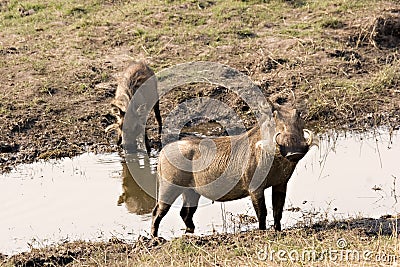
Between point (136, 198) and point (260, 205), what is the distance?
199 cm

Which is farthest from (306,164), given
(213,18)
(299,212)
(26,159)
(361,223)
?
Answer: (213,18)

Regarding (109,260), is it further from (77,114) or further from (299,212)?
(77,114)

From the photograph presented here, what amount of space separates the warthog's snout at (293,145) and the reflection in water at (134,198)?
2041mm

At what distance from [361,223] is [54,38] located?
721cm

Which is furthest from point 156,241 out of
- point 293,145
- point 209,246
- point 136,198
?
point 136,198

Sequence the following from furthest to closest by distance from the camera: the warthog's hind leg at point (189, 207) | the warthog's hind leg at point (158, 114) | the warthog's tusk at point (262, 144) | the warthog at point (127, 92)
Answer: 1. the warthog's hind leg at point (158, 114)
2. the warthog at point (127, 92)
3. the warthog's hind leg at point (189, 207)
4. the warthog's tusk at point (262, 144)

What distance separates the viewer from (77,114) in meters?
10.5

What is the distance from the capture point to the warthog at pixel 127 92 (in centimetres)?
979

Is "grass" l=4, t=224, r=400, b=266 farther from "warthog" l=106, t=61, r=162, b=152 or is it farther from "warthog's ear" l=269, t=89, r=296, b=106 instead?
"warthog's ear" l=269, t=89, r=296, b=106

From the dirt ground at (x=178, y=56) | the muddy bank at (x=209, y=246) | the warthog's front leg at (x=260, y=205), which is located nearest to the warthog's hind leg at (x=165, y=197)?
the muddy bank at (x=209, y=246)

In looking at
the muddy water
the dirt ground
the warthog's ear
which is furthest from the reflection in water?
the warthog's ear

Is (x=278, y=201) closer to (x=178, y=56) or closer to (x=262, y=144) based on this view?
(x=262, y=144)

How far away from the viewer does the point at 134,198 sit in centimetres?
835

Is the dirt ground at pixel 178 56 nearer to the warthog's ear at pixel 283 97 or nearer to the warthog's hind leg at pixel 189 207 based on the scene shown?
the warthog's ear at pixel 283 97
